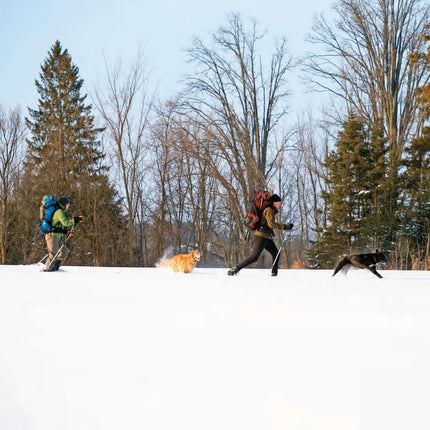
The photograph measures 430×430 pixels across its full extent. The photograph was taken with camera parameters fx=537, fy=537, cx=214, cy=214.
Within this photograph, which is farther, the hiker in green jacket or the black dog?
the hiker in green jacket

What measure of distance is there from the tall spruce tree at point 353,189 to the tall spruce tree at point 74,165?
41.8 feet

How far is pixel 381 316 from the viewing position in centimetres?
585

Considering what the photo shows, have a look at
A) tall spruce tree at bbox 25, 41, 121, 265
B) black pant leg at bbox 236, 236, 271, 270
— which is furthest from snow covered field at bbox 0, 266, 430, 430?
tall spruce tree at bbox 25, 41, 121, 265

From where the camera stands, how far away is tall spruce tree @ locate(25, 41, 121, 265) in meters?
31.5

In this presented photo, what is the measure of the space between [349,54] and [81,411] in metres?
27.4

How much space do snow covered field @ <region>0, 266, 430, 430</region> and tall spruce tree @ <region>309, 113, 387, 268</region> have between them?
18.0 m

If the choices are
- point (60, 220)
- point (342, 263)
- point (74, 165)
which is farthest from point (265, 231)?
point (74, 165)

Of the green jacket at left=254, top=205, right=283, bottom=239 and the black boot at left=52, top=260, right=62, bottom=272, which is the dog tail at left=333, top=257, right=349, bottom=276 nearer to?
the green jacket at left=254, top=205, right=283, bottom=239

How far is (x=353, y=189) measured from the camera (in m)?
25.5

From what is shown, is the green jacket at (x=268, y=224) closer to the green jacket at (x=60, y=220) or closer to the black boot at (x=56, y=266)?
the green jacket at (x=60, y=220)

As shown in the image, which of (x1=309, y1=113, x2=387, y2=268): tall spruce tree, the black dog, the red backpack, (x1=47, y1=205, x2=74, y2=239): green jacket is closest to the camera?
the black dog

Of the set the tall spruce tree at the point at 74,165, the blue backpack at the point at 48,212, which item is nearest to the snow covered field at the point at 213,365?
the blue backpack at the point at 48,212

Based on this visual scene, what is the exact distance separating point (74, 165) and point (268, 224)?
2674cm

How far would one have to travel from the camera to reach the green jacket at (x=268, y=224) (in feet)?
34.4
